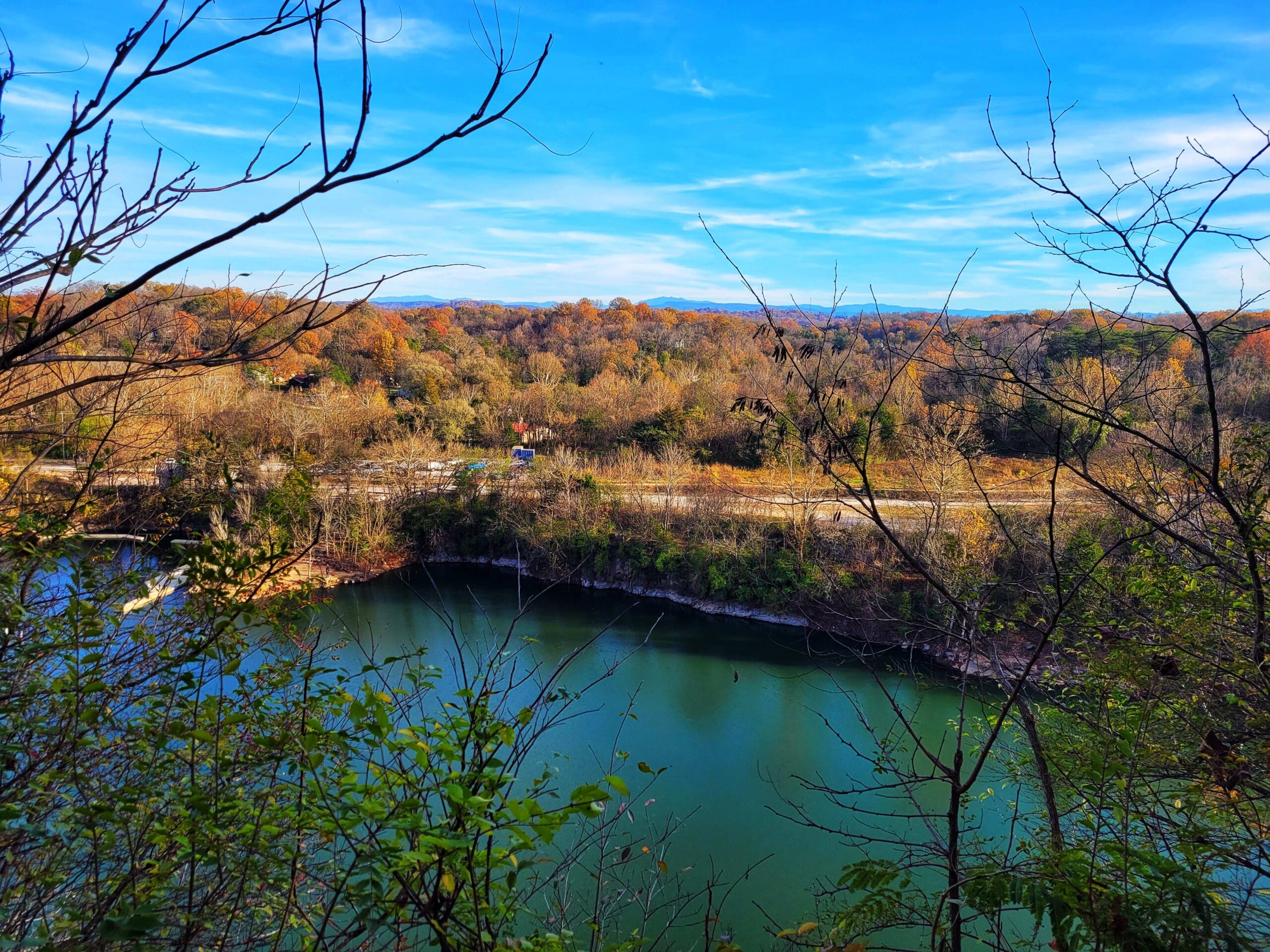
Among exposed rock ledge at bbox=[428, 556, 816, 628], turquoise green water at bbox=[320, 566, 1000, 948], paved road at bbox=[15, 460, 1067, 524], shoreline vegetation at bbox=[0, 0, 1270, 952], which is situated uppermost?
shoreline vegetation at bbox=[0, 0, 1270, 952]

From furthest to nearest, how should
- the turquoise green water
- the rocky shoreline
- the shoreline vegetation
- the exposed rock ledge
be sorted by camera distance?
1. the exposed rock ledge
2. the rocky shoreline
3. the turquoise green water
4. the shoreline vegetation

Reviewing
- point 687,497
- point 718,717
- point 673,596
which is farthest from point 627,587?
point 718,717

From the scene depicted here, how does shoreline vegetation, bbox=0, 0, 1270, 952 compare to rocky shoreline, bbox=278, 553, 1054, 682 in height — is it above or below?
above

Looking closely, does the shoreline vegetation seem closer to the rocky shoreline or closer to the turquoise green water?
the turquoise green water

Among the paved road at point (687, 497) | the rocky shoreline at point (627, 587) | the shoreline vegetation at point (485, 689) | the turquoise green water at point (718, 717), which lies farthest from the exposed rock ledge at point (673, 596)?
the shoreline vegetation at point (485, 689)

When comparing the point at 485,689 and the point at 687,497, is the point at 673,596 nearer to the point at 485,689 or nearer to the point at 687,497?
the point at 687,497

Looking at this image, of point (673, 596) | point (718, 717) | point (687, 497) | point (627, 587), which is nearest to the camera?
point (718, 717)

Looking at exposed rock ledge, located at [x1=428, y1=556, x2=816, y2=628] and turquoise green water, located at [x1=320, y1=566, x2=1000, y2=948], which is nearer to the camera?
turquoise green water, located at [x1=320, y1=566, x2=1000, y2=948]

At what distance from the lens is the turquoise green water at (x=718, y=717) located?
7.07 metres

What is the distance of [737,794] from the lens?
822cm

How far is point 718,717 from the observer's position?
10.3 metres

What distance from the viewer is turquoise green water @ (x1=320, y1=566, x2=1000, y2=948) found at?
7.07 metres

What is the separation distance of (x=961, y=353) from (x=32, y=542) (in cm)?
278

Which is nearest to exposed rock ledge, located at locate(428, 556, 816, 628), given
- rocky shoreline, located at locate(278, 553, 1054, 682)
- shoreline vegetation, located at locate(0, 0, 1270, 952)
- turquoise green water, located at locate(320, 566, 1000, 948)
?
rocky shoreline, located at locate(278, 553, 1054, 682)
